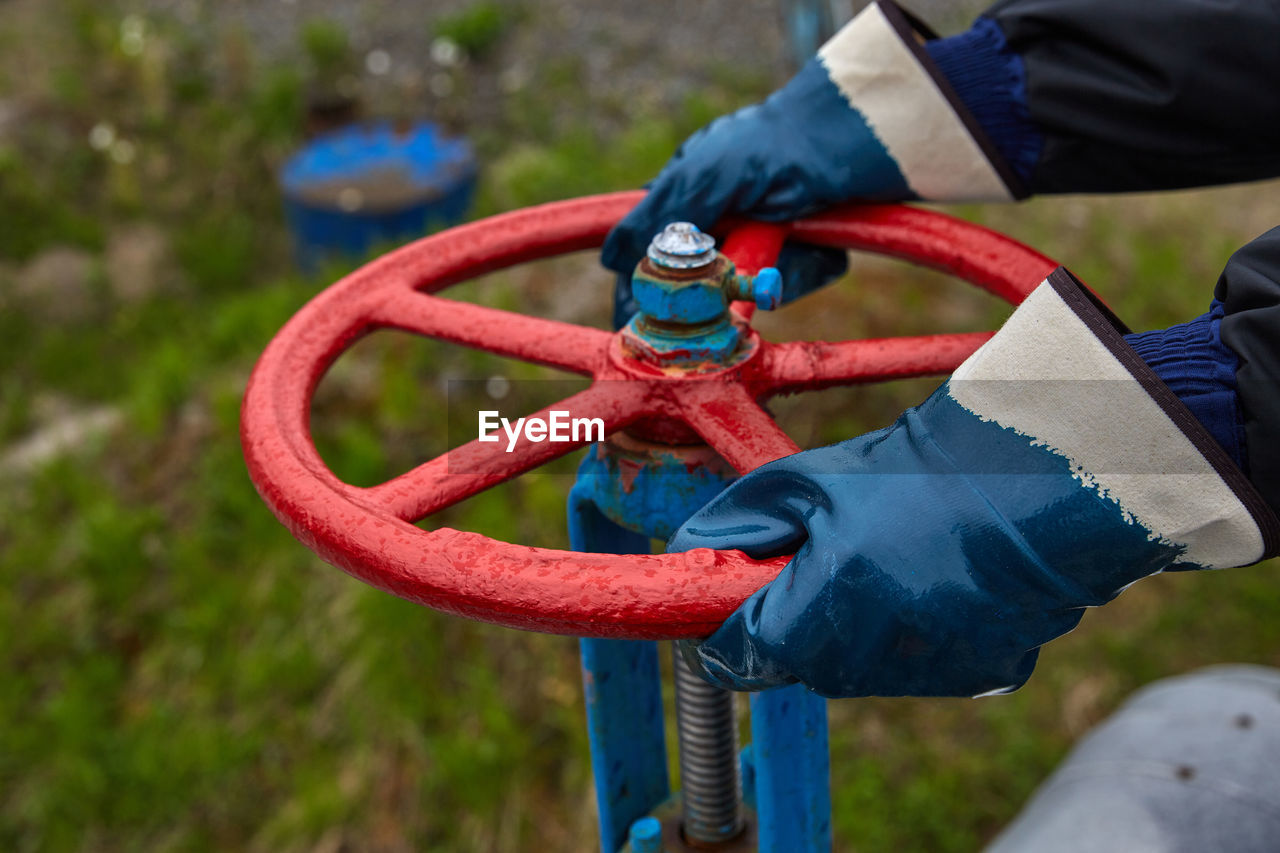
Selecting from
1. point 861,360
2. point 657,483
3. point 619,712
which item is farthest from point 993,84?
point 619,712

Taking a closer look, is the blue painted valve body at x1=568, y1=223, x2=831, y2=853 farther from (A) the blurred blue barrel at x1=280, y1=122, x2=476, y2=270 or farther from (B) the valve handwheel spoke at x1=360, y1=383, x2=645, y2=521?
(A) the blurred blue barrel at x1=280, y1=122, x2=476, y2=270

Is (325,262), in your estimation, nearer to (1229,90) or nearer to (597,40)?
(597,40)

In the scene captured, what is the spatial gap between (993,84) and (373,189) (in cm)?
281

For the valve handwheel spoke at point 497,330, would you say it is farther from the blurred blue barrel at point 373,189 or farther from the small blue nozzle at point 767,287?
the blurred blue barrel at point 373,189

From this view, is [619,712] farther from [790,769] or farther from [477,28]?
[477,28]

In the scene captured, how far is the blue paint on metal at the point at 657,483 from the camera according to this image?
117cm

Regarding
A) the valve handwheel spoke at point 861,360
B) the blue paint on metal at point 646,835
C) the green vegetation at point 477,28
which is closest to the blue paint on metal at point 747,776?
the blue paint on metal at point 646,835

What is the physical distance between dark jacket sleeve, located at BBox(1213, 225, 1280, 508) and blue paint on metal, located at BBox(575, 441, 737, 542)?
0.46 m

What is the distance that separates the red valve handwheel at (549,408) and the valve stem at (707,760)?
0.33 meters

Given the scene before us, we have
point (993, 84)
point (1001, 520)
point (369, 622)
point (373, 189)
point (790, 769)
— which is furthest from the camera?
point (373, 189)

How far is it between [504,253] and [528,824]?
4.54 feet

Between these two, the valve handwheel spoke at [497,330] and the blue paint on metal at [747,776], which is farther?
the blue paint on metal at [747,776]

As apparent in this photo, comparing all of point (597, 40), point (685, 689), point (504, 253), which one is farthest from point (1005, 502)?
point (597, 40)

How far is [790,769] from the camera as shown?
122cm
